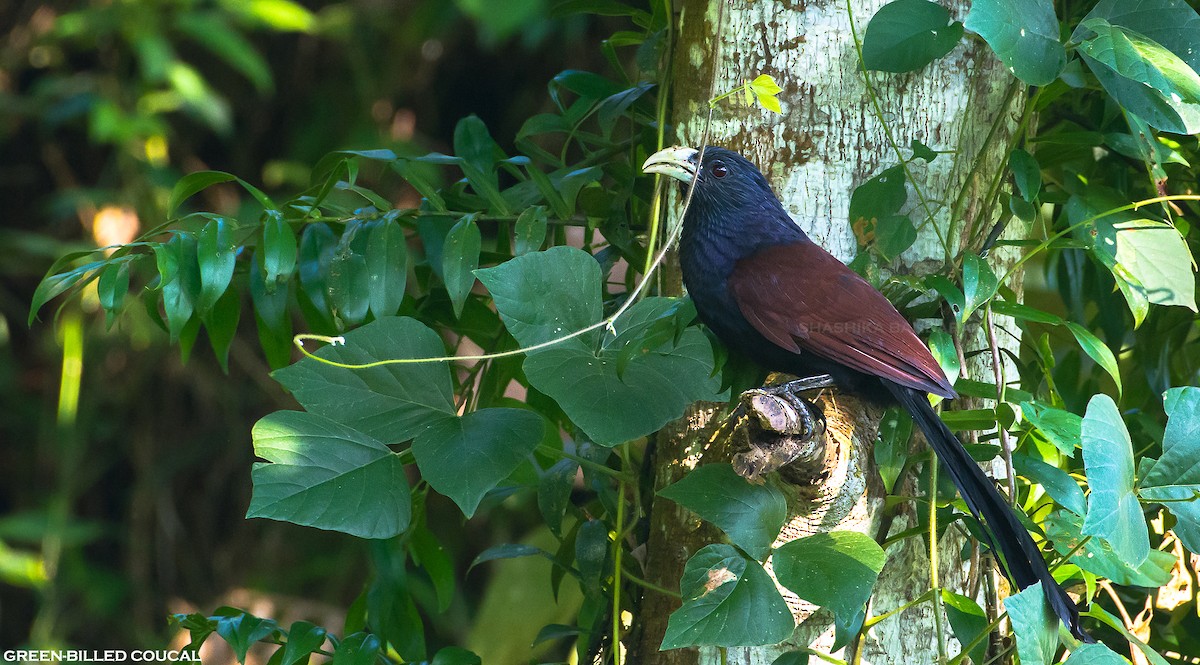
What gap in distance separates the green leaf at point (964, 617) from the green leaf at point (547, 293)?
0.52 meters

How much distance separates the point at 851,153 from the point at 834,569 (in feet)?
1.83

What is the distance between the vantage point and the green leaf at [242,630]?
131 centimetres

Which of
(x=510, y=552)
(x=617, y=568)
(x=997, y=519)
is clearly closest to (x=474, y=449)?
(x=617, y=568)

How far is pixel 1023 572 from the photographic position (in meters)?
1.16

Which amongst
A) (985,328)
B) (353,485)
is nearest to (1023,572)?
(985,328)

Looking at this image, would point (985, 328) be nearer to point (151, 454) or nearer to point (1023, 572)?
point (1023, 572)

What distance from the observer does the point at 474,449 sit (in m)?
1.20

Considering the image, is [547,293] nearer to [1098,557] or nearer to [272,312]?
[272,312]

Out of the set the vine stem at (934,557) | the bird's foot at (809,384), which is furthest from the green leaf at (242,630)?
the vine stem at (934,557)

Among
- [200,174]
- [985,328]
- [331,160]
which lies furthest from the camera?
[331,160]

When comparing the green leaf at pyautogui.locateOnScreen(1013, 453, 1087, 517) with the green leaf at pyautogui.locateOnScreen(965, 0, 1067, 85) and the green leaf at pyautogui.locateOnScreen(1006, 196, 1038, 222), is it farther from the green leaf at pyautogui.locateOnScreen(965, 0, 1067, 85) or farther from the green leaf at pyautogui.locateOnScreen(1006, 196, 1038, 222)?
the green leaf at pyautogui.locateOnScreen(965, 0, 1067, 85)

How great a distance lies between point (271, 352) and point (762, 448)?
75cm

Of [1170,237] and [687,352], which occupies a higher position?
[1170,237]

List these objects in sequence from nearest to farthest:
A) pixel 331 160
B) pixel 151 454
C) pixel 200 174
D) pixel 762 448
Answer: pixel 762 448, pixel 200 174, pixel 331 160, pixel 151 454
